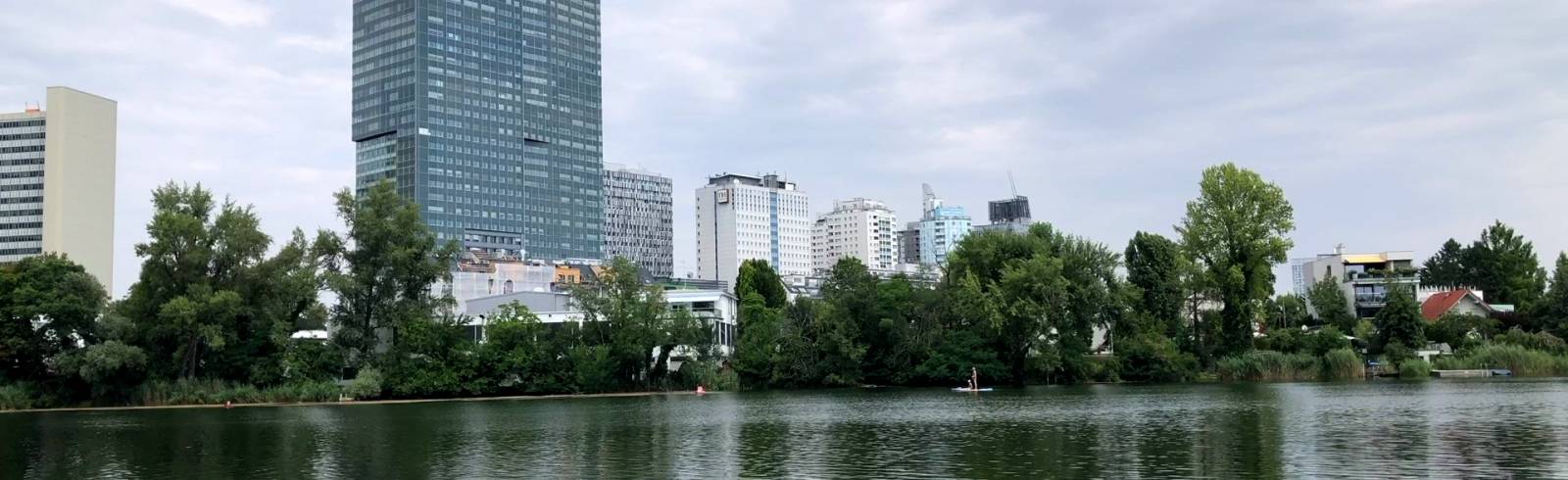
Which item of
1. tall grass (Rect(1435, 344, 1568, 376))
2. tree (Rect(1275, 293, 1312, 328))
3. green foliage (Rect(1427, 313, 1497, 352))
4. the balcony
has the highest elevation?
the balcony

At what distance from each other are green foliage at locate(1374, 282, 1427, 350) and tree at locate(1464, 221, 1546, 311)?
4257 cm

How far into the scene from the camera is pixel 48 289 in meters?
75.9

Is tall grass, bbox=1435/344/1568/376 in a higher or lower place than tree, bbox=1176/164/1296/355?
lower

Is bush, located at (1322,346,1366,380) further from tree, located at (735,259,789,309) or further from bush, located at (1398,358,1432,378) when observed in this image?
tree, located at (735,259,789,309)

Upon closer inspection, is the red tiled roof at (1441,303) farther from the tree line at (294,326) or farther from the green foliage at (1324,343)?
the tree line at (294,326)

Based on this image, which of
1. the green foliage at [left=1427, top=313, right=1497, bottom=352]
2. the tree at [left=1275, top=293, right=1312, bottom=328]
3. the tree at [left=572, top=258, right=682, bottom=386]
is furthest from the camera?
the tree at [left=1275, top=293, right=1312, bottom=328]

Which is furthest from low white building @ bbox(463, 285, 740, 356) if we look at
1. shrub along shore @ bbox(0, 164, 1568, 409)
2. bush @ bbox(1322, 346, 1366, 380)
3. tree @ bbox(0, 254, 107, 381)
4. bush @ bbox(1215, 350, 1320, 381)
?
bush @ bbox(1322, 346, 1366, 380)

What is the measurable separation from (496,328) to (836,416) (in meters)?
41.9

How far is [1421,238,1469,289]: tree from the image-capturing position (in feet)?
437

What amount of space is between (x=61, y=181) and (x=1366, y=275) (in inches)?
6356

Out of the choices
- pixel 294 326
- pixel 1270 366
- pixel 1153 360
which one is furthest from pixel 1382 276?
pixel 294 326

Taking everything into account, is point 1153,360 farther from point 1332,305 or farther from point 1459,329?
point 1332,305

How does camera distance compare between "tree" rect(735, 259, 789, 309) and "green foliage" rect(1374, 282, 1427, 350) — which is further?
"tree" rect(735, 259, 789, 309)

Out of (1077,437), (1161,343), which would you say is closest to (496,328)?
(1161,343)
